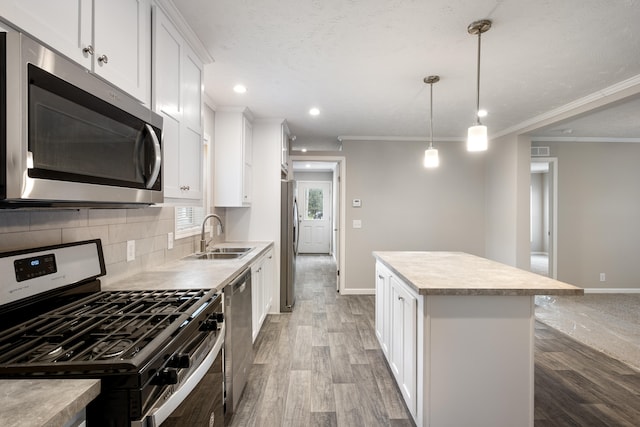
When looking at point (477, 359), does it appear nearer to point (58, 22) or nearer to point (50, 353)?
point (50, 353)

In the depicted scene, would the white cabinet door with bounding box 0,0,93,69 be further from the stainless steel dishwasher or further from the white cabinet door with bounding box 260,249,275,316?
the white cabinet door with bounding box 260,249,275,316

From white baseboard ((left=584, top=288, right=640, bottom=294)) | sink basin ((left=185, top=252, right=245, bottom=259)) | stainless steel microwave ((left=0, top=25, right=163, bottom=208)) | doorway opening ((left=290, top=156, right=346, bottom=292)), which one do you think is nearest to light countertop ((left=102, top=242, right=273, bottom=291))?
sink basin ((left=185, top=252, right=245, bottom=259))

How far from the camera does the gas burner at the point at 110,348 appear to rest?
840 mm

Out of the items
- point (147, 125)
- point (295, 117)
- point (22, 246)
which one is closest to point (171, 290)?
point (22, 246)

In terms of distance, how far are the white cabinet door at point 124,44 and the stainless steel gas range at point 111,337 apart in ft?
2.46

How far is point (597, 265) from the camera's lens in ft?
15.8

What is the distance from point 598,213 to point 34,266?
257 inches

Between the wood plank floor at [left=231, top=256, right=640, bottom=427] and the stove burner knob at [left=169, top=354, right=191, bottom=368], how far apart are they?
1.21m

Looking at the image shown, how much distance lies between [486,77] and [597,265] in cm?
410

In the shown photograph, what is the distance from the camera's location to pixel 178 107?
1.84 m

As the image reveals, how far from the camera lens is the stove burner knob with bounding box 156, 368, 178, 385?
2.94ft

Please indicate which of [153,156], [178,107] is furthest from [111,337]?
[178,107]

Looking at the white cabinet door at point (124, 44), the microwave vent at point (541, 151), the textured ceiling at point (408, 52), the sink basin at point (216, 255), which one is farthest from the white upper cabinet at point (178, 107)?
the microwave vent at point (541, 151)

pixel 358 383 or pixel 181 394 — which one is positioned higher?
pixel 181 394
